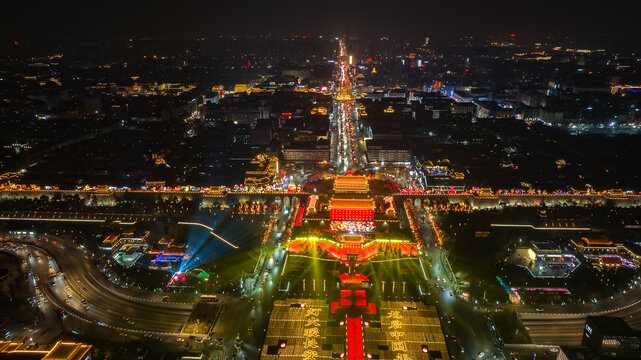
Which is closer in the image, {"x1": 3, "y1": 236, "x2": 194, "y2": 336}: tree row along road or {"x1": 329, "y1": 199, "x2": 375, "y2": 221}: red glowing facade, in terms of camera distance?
{"x1": 3, "y1": 236, "x2": 194, "y2": 336}: tree row along road

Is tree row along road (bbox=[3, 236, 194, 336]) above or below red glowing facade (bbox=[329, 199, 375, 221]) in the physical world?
below

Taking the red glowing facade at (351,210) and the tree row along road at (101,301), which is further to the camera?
the red glowing facade at (351,210)

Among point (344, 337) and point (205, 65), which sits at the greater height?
point (205, 65)

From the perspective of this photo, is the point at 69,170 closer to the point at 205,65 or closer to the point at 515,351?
the point at 515,351

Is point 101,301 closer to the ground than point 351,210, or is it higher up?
closer to the ground

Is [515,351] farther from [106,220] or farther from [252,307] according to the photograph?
[106,220]

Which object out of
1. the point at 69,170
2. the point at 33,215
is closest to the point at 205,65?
the point at 69,170

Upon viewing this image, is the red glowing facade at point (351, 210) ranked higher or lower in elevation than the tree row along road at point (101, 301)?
higher

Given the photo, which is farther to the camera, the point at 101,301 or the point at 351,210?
the point at 351,210

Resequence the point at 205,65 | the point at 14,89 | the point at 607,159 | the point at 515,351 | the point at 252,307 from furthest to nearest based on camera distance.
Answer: the point at 205,65
the point at 14,89
the point at 607,159
the point at 252,307
the point at 515,351

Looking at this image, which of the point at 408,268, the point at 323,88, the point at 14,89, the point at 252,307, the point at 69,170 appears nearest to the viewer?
the point at 252,307

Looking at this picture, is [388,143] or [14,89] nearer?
[388,143]
